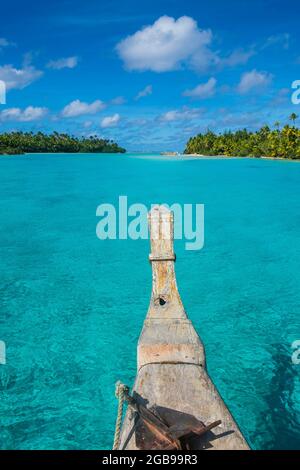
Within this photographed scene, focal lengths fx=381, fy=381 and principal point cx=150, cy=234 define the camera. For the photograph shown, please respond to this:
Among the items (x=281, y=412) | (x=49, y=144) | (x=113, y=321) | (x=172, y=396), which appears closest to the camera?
(x=172, y=396)

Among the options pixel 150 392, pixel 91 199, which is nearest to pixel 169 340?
pixel 150 392

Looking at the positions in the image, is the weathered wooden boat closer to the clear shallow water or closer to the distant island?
the clear shallow water

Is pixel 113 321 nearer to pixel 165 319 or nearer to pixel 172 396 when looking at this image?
pixel 165 319

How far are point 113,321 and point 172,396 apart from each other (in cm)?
578

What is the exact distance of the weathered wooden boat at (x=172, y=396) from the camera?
3416 mm

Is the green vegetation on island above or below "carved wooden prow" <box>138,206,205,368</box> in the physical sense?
above

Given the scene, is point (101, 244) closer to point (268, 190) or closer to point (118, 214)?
point (118, 214)

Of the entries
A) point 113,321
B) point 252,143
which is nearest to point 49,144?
point 252,143

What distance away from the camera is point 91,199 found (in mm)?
30922

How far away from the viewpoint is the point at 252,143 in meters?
88.1

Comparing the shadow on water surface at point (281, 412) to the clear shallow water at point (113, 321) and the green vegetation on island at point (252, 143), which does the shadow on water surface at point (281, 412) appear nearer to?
the clear shallow water at point (113, 321)

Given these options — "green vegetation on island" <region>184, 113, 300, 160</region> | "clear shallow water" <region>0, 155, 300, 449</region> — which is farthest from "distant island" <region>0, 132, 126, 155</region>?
"clear shallow water" <region>0, 155, 300, 449</region>

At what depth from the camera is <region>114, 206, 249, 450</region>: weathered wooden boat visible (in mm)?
3416

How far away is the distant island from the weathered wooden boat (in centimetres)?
11112
